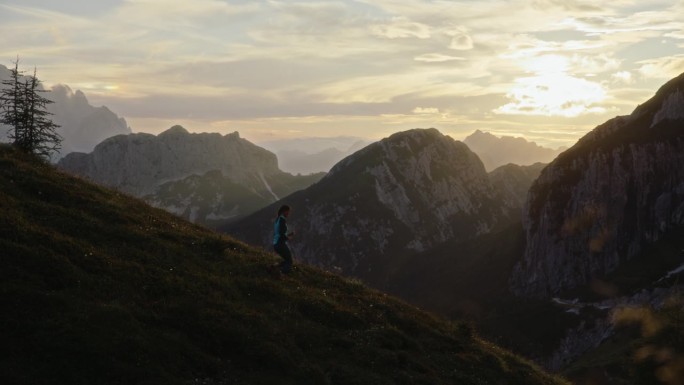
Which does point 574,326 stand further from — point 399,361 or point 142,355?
point 142,355

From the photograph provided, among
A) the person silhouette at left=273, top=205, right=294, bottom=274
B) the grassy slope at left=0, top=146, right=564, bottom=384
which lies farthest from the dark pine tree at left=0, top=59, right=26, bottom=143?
the person silhouette at left=273, top=205, right=294, bottom=274

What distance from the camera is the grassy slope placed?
16266 mm

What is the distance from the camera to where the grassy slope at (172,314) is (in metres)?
16.3

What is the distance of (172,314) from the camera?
19.9m

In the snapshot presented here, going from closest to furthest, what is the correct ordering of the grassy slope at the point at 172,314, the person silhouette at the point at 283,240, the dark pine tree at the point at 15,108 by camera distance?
the grassy slope at the point at 172,314
the person silhouette at the point at 283,240
the dark pine tree at the point at 15,108

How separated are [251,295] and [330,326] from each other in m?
3.72

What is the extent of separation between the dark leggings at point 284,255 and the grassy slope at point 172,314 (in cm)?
94

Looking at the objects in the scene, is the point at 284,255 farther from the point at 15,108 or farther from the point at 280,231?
the point at 15,108

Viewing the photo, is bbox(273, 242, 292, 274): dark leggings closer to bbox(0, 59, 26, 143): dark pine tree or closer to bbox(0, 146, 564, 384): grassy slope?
bbox(0, 146, 564, 384): grassy slope

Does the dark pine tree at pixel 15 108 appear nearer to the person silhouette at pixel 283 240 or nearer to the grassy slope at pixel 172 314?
the grassy slope at pixel 172 314

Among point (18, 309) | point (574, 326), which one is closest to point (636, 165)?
point (574, 326)

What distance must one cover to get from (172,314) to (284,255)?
29.4 ft

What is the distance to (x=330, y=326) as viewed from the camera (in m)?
24.5

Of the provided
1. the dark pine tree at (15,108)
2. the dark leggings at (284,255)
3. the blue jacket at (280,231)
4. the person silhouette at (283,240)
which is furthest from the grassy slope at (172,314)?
the dark pine tree at (15,108)
